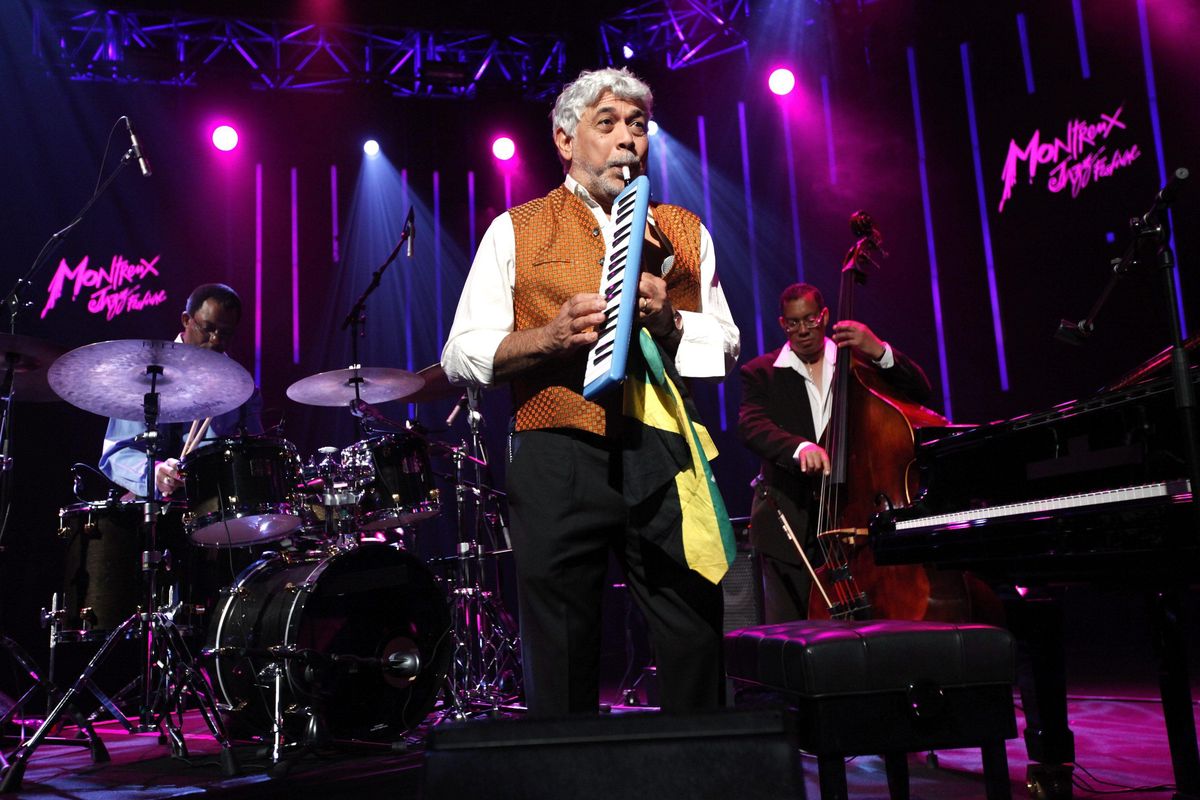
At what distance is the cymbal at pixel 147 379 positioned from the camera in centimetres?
396

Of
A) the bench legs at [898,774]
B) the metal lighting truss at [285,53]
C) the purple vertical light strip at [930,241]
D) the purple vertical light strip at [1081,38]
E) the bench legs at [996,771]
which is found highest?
the metal lighting truss at [285,53]

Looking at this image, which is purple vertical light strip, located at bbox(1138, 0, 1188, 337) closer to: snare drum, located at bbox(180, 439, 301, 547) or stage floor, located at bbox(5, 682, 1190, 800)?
stage floor, located at bbox(5, 682, 1190, 800)

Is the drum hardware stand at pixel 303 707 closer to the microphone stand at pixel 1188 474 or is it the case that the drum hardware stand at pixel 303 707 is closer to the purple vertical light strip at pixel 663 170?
the microphone stand at pixel 1188 474

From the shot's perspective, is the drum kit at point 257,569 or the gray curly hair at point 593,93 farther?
the drum kit at point 257,569

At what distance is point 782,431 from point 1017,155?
3560mm

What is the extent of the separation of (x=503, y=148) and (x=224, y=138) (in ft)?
7.47

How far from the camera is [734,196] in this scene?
8148 millimetres

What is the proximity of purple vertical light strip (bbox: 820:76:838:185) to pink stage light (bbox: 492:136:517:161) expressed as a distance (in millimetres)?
2662

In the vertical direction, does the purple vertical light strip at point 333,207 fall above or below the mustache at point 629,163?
above

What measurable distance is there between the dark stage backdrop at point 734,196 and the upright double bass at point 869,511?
2552 millimetres

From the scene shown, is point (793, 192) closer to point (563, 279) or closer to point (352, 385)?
point (352, 385)

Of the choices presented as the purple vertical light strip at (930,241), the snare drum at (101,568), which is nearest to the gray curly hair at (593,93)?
the snare drum at (101,568)

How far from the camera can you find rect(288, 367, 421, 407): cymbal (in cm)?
499

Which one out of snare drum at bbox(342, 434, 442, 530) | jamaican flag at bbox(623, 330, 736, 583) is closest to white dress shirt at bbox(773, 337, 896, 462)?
snare drum at bbox(342, 434, 442, 530)
